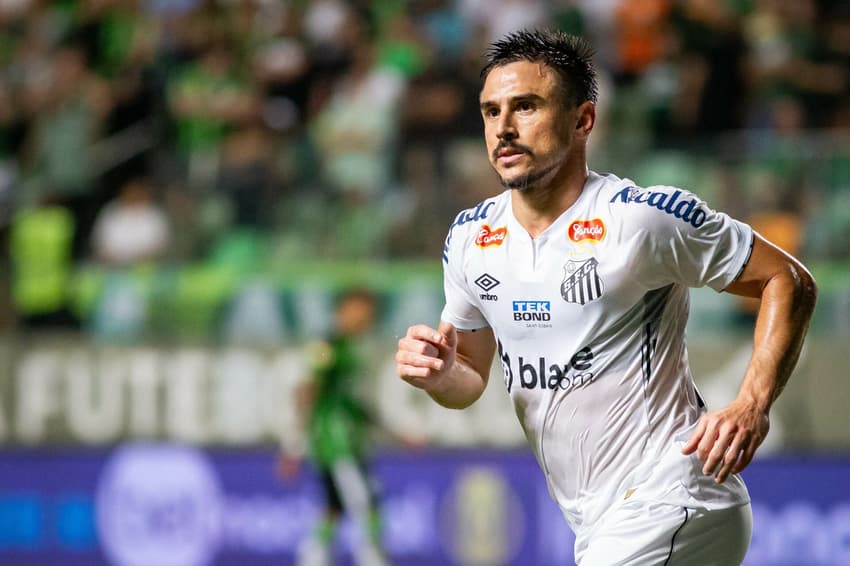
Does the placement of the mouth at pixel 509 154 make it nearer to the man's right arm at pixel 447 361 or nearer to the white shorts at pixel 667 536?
the man's right arm at pixel 447 361

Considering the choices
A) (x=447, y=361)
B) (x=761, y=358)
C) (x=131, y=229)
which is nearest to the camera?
(x=761, y=358)

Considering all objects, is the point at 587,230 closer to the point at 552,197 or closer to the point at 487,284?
the point at 552,197

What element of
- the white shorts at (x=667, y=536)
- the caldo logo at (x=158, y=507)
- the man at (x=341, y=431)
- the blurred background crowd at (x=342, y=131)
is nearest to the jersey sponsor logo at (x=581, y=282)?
the white shorts at (x=667, y=536)

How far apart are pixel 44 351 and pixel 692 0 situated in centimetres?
613

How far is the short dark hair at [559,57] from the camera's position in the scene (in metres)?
3.98

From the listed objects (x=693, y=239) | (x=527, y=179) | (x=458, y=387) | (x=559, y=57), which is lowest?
(x=458, y=387)

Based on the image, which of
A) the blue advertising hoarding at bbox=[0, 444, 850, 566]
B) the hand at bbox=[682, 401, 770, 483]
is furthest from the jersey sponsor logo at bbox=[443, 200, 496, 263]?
the blue advertising hoarding at bbox=[0, 444, 850, 566]

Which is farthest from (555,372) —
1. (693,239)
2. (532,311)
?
(693,239)

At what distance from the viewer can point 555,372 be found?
13.1 ft

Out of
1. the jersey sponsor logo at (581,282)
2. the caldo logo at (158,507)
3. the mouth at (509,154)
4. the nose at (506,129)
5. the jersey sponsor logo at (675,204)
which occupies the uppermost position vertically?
the nose at (506,129)

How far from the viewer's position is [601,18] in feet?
37.2

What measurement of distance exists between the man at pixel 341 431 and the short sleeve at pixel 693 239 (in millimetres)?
6336

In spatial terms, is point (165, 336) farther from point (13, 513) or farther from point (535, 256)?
point (535, 256)

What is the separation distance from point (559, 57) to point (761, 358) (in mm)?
1065
